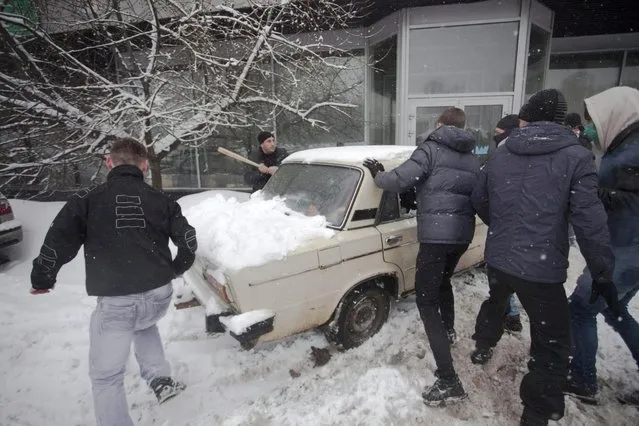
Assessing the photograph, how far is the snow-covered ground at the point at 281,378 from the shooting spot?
2.40 metres

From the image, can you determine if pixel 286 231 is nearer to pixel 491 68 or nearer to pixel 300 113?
pixel 300 113

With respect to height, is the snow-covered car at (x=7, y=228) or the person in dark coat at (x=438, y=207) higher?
the person in dark coat at (x=438, y=207)

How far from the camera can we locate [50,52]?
588cm

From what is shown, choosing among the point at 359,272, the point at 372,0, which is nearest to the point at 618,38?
the point at 372,0

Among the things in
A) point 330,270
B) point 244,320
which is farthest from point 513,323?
point 244,320

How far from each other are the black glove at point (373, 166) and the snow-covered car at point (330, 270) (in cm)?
7

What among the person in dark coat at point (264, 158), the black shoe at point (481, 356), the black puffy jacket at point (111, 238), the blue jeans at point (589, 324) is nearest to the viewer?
the black puffy jacket at point (111, 238)

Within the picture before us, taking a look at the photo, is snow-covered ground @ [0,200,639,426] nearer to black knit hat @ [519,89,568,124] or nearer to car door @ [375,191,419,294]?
car door @ [375,191,419,294]

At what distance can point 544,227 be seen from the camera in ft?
→ 6.50

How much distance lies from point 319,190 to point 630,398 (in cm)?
280

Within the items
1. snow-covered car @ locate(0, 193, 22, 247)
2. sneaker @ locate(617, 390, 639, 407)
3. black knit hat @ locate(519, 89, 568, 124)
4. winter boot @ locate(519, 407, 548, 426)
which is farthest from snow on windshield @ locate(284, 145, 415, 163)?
snow-covered car @ locate(0, 193, 22, 247)

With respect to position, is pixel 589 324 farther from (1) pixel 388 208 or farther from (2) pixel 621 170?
(1) pixel 388 208

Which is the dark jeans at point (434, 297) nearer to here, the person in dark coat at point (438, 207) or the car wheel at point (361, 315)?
the person in dark coat at point (438, 207)

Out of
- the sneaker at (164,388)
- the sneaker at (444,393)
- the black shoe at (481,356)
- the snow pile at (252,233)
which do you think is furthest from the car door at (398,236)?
the sneaker at (164,388)
